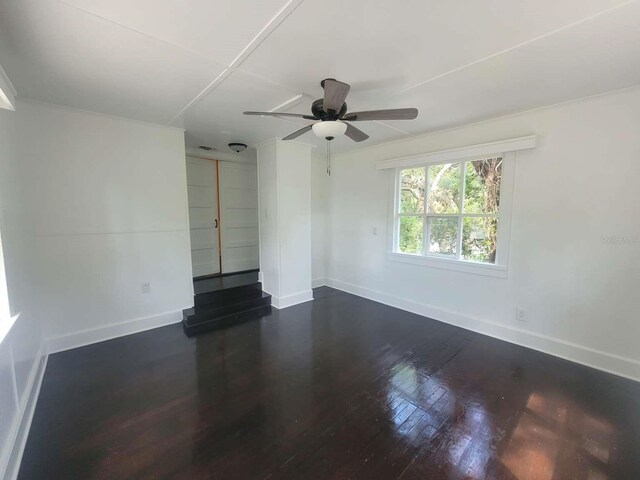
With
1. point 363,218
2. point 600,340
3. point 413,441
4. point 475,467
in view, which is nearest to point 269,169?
point 363,218

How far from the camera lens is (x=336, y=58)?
5.64 ft

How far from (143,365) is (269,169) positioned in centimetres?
274

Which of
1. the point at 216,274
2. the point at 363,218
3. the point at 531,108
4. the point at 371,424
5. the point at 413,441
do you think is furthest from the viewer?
the point at 216,274

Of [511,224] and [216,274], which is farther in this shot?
[216,274]

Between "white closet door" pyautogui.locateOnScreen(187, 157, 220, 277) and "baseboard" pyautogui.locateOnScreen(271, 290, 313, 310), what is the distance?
1414 millimetres

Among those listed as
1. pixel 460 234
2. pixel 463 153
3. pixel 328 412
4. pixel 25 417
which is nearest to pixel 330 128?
pixel 463 153

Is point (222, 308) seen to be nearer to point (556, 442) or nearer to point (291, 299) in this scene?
point (291, 299)

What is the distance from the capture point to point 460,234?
3285mm

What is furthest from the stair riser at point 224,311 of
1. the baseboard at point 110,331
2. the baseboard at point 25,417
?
the baseboard at point 25,417

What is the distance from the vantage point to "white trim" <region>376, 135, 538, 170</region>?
267 cm

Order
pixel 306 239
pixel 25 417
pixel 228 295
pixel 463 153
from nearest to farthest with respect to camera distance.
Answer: pixel 25 417
pixel 463 153
pixel 228 295
pixel 306 239

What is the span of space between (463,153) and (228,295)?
351cm

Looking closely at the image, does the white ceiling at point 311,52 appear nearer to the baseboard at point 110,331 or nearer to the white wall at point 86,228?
the white wall at point 86,228

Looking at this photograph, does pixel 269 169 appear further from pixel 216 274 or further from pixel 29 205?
pixel 29 205
